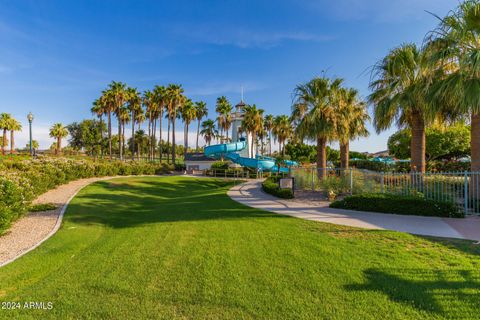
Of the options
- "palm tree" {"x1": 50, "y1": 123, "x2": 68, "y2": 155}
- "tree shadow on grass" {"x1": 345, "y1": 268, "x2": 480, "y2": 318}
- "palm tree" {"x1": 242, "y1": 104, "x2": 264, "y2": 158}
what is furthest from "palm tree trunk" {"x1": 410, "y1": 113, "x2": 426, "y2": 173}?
"palm tree" {"x1": 50, "y1": 123, "x2": 68, "y2": 155}

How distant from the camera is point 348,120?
16.3 meters

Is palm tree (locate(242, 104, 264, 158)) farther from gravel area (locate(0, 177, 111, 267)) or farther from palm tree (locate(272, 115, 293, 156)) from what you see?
gravel area (locate(0, 177, 111, 267))

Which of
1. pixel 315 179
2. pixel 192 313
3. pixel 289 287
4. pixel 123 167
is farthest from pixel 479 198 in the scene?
pixel 123 167

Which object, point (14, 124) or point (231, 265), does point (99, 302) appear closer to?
point (231, 265)

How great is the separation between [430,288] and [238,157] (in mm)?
29988

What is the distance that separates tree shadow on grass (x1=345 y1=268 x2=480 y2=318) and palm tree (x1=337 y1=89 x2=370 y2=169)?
42.2ft

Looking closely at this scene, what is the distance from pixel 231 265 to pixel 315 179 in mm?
12069

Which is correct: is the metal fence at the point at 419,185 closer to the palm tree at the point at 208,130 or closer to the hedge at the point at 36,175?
the hedge at the point at 36,175

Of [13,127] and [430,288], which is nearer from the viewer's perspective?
[430,288]

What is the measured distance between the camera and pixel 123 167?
88.6 ft

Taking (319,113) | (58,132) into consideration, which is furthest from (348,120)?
(58,132)

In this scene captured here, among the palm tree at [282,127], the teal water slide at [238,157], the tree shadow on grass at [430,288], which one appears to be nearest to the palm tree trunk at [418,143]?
the tree shadow on grass at [430,288]

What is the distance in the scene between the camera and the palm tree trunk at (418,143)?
38.2 ft

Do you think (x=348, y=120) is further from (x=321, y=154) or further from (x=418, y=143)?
(x=418, y=143)
